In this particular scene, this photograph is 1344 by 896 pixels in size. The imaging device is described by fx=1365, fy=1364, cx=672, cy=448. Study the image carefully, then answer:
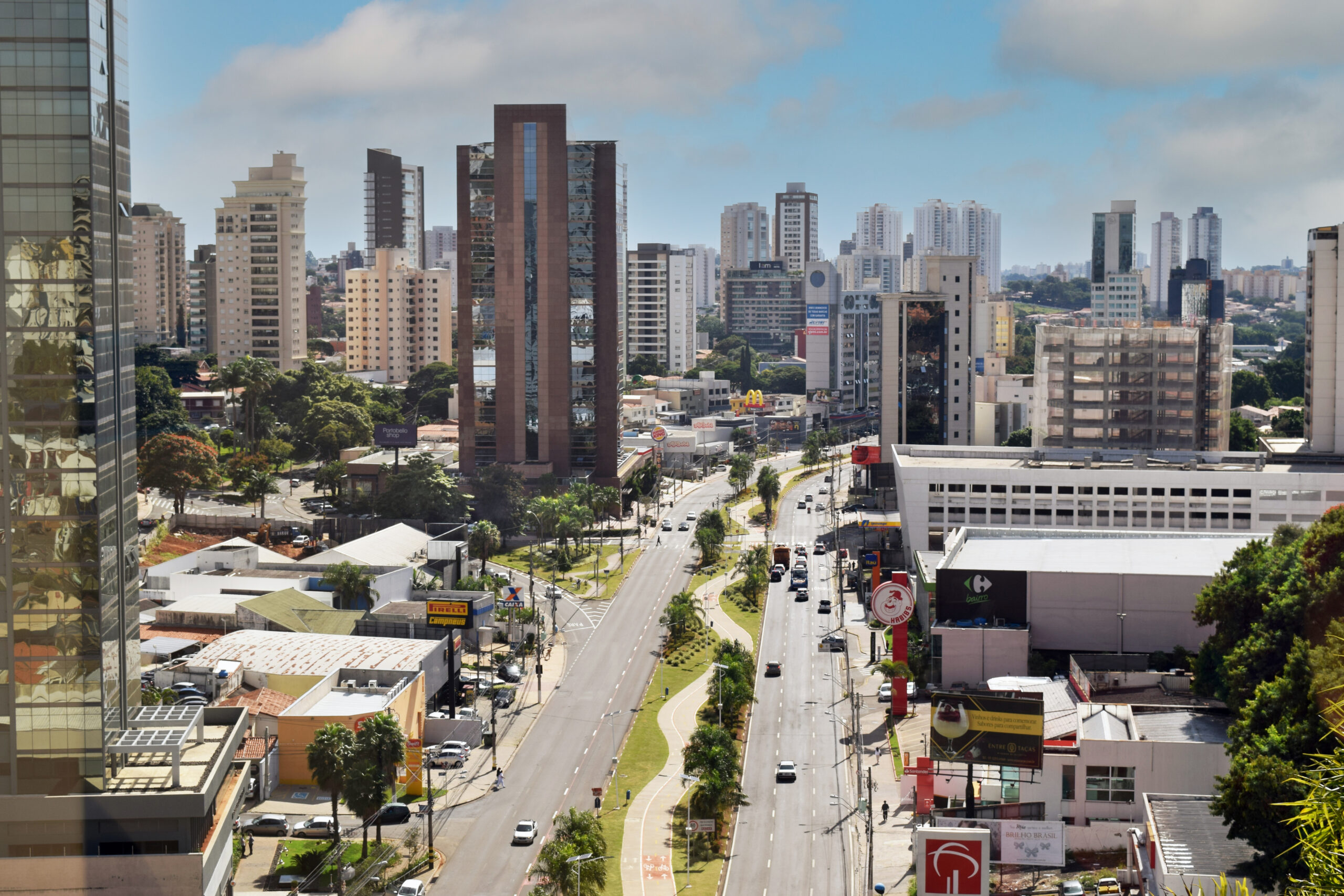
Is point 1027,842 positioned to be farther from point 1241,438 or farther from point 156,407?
point 156,407

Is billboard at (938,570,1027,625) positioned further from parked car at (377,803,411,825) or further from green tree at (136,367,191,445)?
green tree at (136,367,191,445)

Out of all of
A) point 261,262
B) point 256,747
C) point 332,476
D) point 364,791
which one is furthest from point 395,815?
point 261,262

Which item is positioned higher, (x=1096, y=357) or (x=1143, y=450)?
(x=1096, y=357)

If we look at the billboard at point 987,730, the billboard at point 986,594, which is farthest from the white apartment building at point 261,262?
the billboard at point 987,730

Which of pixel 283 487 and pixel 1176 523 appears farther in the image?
pixel 283 487

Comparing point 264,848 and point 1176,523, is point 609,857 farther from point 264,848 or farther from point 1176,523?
point 1176,523

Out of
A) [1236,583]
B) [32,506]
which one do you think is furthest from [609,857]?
[1236,583]
